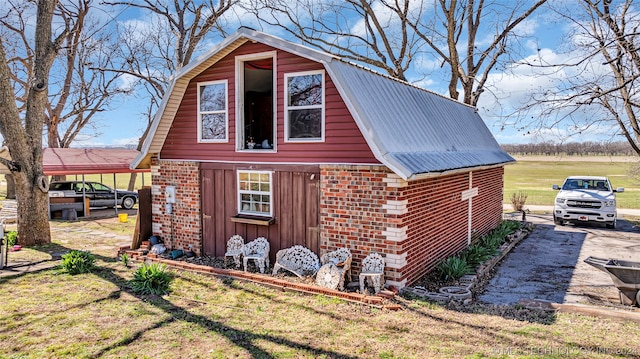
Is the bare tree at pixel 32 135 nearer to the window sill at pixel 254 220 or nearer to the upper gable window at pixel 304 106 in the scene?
the window sill at pixel 254 220

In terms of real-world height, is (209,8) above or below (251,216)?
above

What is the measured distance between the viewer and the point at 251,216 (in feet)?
31.1

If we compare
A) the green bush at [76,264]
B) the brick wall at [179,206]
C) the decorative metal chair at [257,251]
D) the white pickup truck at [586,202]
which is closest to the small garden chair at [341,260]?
the decorative metal chair at [257,251]

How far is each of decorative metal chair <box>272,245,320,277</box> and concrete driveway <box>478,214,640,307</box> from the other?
10.7ft

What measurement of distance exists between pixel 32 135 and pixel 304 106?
29.4 feet

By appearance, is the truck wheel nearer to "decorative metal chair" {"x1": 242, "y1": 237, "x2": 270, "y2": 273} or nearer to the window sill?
the window sill

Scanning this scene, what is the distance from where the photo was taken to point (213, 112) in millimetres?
→ 9898

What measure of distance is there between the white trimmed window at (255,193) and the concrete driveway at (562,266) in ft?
→ 15.8

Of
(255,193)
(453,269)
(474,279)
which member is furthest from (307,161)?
(474,279)

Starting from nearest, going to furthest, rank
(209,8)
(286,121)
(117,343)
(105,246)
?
(117,343)
(286,121)
(105,246)
(209,8)

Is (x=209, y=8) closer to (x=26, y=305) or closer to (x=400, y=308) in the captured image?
(x=26, y=305)

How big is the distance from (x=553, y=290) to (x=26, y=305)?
32.0ft

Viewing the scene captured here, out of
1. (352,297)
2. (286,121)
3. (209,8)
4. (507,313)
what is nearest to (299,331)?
(352,297)

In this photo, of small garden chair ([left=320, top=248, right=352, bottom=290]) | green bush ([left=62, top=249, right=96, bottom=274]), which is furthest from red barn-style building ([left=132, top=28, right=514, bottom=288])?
green bush ([left=62, top=249, right=96, bottom=274])
